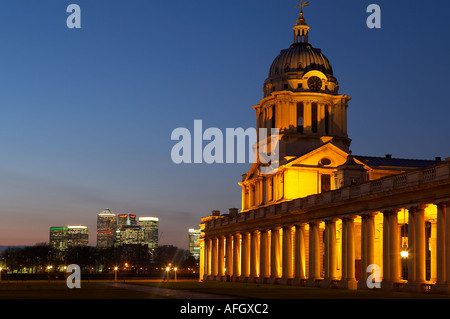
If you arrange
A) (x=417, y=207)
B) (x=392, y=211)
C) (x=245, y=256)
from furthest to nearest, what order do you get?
(x=245, y=256) < (x=392, y=211) < (x=417, y=207)

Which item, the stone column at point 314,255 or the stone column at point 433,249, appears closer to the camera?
the stone column at point 433,249

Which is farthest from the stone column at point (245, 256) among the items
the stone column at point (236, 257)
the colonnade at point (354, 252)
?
the stone column at point (236, 257)

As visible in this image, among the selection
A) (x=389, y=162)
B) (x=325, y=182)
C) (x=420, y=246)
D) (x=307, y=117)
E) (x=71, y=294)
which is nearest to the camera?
(x=71, y=294)

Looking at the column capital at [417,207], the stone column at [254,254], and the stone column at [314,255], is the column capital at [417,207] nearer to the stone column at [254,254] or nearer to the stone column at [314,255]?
the stone column at [314,255]

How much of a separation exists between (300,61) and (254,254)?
34.1 metres

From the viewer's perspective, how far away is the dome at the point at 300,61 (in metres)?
127

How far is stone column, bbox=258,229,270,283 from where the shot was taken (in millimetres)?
103312

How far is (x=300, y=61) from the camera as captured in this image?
12775cm

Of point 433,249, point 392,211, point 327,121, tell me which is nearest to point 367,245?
point 392,211

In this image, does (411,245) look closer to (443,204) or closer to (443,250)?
(443,250)

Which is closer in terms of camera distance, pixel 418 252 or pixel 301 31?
pixel 418 252

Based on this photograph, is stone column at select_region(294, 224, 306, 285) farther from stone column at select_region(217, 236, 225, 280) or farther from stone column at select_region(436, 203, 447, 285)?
stone column at select_region(217, 236, 225, 280)
